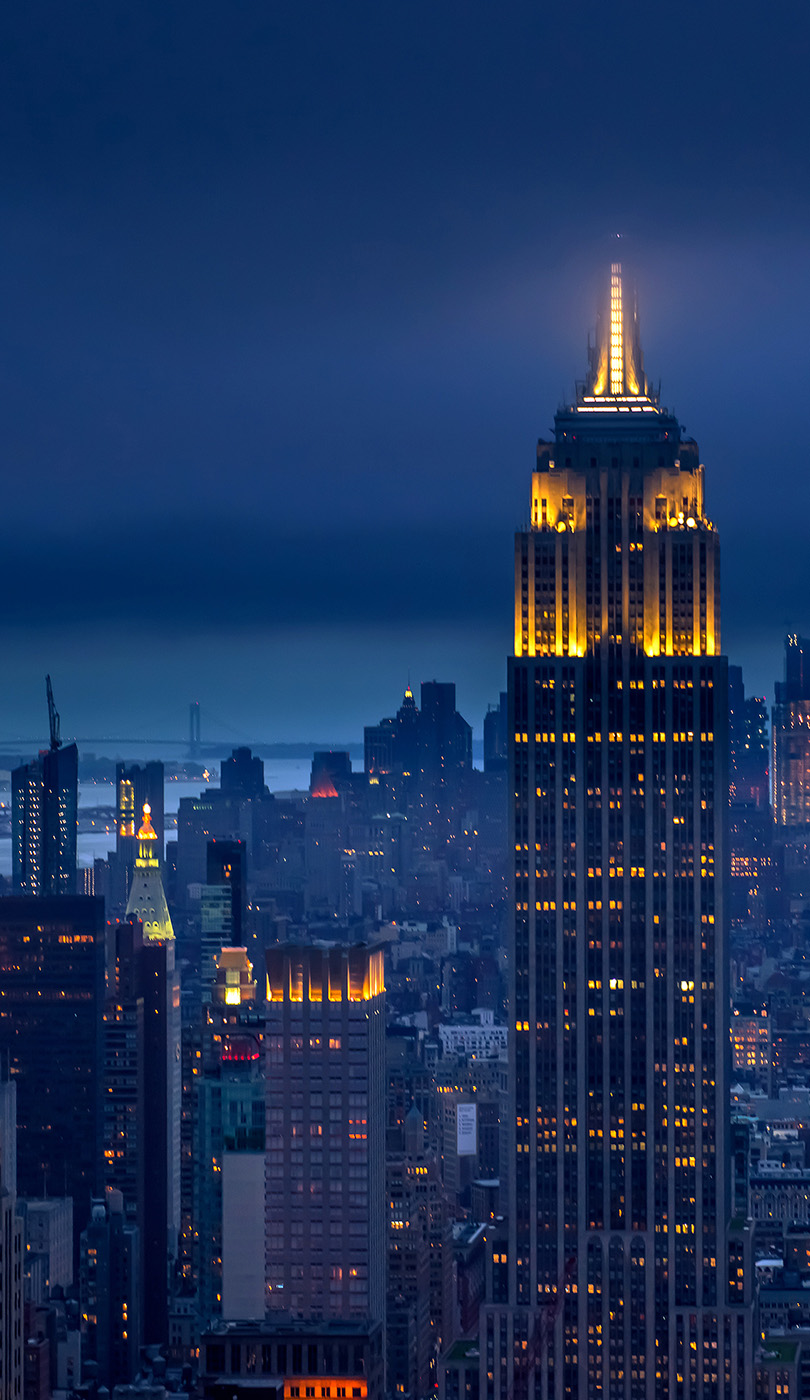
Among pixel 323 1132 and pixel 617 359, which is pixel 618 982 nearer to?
pixel 323 1132

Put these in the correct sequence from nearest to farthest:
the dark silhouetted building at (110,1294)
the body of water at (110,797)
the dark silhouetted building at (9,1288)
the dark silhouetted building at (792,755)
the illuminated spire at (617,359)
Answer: the dark silhouetted building at (9,1288) < the illuminated spire at (617,359) < the dark silhouetted building at (110,1294) < the body of water at (110,797) < the dark silhouetted building at (792,755)

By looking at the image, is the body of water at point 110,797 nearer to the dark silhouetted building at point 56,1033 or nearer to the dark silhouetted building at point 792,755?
the dark silhouetted building at point 56,1033

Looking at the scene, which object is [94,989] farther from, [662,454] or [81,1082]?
[662,454]

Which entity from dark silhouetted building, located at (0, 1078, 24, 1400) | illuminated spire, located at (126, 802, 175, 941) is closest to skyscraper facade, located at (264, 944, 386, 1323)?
dark silhouetted building, located at (0, 1078, 24, 1400)

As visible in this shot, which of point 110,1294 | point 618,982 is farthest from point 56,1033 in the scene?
point 618,982

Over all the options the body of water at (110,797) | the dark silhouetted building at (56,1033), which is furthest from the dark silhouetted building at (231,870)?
the dark silhouetted building at (56,1033)

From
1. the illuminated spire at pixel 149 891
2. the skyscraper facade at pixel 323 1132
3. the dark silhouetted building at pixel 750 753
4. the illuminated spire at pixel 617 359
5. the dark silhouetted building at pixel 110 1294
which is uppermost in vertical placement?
the illuminated spire at pixel 617 359

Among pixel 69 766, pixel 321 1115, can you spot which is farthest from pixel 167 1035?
pixel 321 1115
